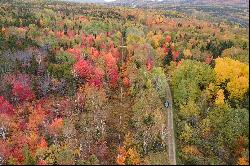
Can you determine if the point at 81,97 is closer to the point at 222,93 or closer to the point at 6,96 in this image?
the point at 6,96

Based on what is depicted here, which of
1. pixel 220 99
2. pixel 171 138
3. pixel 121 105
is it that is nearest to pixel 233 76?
pixel 220 99

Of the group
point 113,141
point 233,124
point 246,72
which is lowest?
point 113,141

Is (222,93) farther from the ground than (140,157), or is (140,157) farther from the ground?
(222,93)

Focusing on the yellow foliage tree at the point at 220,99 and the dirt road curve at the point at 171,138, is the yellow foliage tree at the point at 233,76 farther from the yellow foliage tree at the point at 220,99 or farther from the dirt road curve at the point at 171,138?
the dirt road curve at the point at 171,138

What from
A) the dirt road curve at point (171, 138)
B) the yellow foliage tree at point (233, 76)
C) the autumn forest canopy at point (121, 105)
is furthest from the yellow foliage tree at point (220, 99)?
the dirt road curve at point (171, 138)

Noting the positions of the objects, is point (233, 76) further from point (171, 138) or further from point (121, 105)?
point (121, 105)

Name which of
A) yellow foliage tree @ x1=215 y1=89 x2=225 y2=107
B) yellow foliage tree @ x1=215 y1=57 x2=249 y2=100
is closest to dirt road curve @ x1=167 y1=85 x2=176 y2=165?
yellow foliage tree @ x1=215 y1=89 x2=225 y2=107

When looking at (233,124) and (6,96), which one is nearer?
(233,124)

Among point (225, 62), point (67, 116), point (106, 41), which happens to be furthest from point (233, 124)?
point (106, 41)
